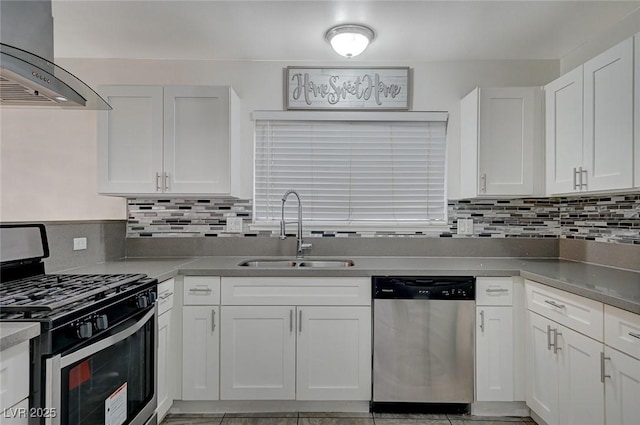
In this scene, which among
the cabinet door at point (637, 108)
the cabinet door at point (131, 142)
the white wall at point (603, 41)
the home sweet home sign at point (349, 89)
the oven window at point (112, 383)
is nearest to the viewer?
the oven window at point (112, 383)

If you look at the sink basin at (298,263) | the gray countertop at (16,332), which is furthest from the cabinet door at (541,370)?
the gray countertop at (16,332)

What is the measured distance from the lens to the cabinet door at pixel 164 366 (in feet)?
6.47

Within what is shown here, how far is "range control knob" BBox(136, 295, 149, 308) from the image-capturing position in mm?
1613

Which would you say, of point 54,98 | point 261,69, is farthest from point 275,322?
point 261,69

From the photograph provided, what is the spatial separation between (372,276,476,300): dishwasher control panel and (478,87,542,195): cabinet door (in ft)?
2.24

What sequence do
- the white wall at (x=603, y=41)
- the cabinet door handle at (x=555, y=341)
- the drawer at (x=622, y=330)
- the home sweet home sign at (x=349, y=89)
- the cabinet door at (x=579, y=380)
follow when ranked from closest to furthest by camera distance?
1. the drawer at (x=622, y=330)
2. the cabinet door at (x=579, y=380)
3. the cabinet door handle at (x=555, y=341)
4. the white wall at (x=603, y=41)
5. the home sweet home sign at (x=349, y=89)

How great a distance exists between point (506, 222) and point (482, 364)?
3.64 ft

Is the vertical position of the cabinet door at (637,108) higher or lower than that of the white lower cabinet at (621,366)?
higher

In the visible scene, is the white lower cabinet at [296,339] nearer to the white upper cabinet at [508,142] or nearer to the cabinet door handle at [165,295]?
the cabinet door handle at [165,295]

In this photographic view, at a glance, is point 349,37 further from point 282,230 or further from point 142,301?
point 142,301

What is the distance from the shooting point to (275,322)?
2129mm

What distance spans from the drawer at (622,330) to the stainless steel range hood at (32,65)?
7.88ft

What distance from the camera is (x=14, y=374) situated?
105 centimetres

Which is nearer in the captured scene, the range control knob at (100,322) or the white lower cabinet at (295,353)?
the range control knob at (100,322)
